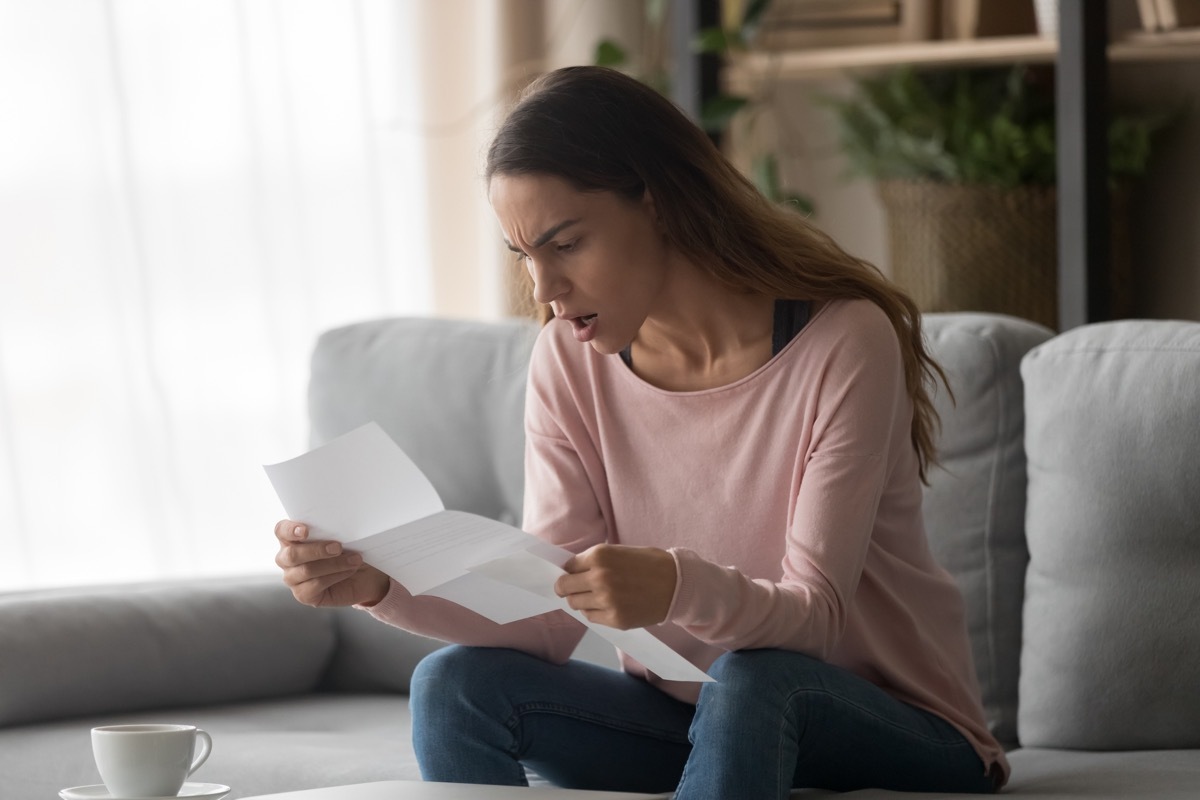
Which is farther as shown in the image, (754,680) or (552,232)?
(552,232)

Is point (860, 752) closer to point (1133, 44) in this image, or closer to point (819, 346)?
point (819, 346)

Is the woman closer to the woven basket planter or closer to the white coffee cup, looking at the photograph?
the white coffee cup

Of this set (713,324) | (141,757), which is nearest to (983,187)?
(713,324)

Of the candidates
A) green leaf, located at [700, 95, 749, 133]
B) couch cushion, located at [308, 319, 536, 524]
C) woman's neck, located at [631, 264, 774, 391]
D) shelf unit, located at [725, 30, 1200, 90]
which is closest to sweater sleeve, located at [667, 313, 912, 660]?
woman's neck, located at [631, 264, 774, 391]

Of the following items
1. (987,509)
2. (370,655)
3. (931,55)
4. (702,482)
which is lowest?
(370,655)

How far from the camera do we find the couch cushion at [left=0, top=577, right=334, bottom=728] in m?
1.77

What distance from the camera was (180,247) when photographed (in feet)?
8.86

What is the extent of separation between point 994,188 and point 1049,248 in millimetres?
124

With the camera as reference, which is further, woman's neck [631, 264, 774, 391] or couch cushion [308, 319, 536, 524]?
couch cushion [308, 319, 536, 524]

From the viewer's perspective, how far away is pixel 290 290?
2822mm

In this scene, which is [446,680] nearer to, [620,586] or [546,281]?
[620,586]

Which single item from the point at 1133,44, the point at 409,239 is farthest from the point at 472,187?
the point at 1133,44

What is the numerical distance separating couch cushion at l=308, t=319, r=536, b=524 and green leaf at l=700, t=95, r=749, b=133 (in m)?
0.69

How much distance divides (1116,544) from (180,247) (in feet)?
5.73
